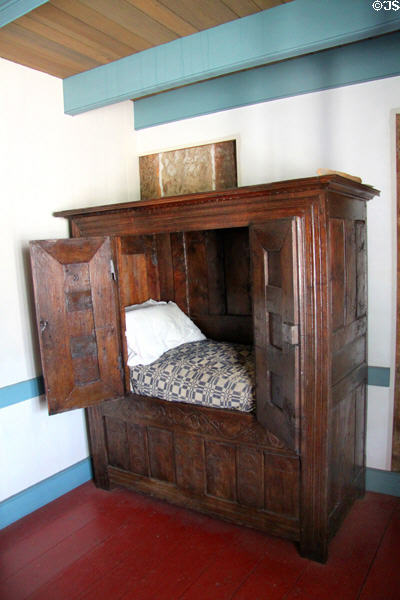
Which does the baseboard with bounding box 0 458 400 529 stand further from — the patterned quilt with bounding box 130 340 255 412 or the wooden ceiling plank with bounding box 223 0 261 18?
the wooden ceiling plank with bounding box 223 0 261 18

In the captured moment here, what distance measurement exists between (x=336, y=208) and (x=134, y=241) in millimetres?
1909

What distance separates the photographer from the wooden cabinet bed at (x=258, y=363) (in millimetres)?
2338

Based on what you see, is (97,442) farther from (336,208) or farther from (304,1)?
(304,1)

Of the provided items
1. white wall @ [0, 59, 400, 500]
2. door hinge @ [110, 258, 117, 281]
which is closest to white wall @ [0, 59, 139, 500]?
white wall @ [0, 59, 400, 500]

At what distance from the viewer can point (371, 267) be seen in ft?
9.96

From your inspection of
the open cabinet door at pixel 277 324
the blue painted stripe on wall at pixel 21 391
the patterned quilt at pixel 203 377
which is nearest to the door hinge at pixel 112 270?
the patterned quilt at pixel 203 377

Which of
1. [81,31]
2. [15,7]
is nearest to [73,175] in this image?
[81,31]

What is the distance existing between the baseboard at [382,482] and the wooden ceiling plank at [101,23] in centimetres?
314

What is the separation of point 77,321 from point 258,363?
1202mm

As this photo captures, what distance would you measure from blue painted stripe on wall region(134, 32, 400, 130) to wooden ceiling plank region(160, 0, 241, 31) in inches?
34.0

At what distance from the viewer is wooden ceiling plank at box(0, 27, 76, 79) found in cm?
267

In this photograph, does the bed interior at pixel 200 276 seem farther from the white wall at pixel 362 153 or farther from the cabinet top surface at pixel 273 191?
the cabinet top surface at pixel 273 191

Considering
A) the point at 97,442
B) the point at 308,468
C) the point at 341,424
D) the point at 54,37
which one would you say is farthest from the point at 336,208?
the point at 97,442

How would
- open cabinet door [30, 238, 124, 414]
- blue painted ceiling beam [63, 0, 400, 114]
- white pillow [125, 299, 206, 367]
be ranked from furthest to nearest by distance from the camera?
white pillow [125, 299, 206, 367] < open cabinet door [30, 238, 124, 414] < blue painted ceiling beam [63, 0, 400, 114]
